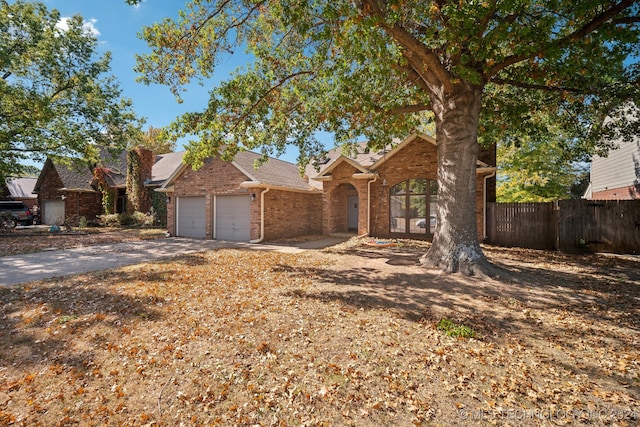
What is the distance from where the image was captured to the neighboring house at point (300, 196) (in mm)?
14180

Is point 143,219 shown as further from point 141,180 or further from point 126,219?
point 141,180

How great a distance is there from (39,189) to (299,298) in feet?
105

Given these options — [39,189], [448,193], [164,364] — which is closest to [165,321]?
[164,364]

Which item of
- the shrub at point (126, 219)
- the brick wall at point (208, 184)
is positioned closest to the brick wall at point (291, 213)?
the brick wall at point (208, 184)

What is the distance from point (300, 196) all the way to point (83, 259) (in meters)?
10.4

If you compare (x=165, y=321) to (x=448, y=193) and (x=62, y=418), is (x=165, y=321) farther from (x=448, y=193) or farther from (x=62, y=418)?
(x=448, y=193)

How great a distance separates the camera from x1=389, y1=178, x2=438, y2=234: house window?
47.1ft

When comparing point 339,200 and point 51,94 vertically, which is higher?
point 51,94

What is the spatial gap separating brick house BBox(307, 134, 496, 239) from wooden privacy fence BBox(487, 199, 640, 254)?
1.52 meters

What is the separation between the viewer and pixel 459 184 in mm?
7617

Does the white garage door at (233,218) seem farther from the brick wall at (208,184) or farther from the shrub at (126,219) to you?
the shrub at (126,219)

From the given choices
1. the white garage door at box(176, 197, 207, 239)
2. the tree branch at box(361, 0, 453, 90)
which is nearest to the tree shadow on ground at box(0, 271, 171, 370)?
the tree branch at box(361, 0, 453, 90)

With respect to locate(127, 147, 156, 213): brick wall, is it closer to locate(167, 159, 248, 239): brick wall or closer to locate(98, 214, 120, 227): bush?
locate(98, 214, 120, 227): bush

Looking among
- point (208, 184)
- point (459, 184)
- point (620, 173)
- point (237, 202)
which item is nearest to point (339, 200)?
point (237, 202)
